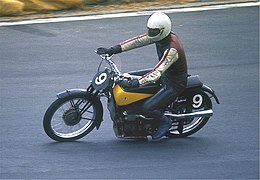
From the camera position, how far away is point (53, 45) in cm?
1616

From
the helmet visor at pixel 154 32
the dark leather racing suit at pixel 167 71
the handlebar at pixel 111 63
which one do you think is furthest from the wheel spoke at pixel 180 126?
the helmet visor at pixel 154 32

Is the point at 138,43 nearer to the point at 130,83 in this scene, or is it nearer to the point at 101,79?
the point at 101,79

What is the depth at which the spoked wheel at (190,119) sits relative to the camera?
35.8 ft

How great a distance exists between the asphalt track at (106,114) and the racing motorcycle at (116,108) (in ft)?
0.63

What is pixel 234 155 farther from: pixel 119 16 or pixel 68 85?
pixel 119 16

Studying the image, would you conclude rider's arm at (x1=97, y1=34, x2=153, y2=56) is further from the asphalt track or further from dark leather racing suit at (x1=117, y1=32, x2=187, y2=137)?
the asphalt track

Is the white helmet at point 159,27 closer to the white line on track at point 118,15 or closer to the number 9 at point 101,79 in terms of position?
the number 9 at point 101,79

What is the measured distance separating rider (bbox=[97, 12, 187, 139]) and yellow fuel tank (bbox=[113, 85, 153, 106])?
153 mm

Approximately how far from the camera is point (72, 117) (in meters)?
10.7

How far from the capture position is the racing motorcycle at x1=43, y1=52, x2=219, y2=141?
10.6 m

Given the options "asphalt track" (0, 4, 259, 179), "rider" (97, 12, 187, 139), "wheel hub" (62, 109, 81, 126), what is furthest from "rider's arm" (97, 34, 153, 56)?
"wheel hub" (62, 109, 81, 126)

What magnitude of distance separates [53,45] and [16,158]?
6.07 m

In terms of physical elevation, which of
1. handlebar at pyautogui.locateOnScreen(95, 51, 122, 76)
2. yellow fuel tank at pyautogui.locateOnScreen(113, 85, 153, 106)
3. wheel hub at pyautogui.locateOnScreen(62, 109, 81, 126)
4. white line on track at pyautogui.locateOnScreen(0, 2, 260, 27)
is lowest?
wheel hub at pyautogui.locateOnScreen(62, 109, 81, 126)

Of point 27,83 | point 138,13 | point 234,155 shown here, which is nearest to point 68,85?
point 27,83
